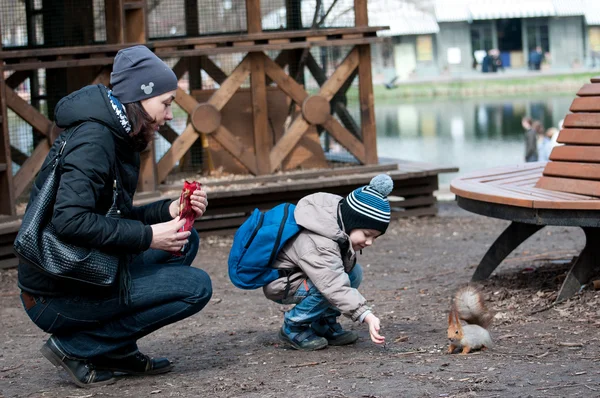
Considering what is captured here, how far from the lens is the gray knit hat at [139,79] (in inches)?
163

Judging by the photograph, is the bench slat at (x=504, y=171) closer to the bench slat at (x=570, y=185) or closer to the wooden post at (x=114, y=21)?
the bench slat at (x=570, y=185)

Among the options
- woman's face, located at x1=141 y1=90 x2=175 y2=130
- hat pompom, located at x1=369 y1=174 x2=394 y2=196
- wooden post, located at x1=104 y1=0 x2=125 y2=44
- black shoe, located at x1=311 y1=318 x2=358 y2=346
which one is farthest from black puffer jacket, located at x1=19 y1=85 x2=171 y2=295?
wooden post, located at x1=104 y1=0 x2=125 y2=44

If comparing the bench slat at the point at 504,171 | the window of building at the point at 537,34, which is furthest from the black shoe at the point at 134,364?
the window of building at the point at 537,34

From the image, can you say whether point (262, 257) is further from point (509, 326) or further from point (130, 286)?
point (509, 326)

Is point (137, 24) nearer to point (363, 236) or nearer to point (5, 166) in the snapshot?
point (5, 166)

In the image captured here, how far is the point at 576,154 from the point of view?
5.77m

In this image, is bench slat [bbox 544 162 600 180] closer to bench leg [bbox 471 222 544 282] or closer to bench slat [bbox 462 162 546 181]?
bench leg [bbox 471 222 544 282]

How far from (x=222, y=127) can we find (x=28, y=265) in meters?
5.67

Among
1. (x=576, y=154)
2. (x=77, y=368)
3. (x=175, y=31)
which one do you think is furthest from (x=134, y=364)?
(x=175, y=31)

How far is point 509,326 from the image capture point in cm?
544

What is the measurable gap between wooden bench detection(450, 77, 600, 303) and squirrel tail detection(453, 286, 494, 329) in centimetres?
79

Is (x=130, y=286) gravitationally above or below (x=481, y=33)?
below

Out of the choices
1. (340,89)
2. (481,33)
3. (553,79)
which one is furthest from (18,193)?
(481,33)

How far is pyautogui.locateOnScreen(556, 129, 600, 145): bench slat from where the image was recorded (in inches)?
225
